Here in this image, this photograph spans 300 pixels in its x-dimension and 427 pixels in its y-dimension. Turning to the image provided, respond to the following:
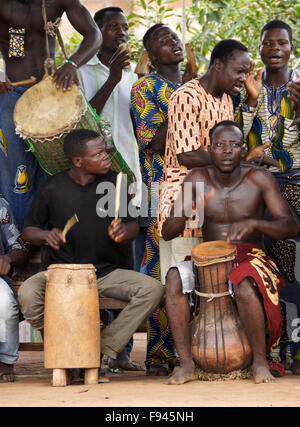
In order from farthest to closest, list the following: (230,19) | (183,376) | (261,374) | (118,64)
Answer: (230,19)
(118,64)
(183,376)
(261,374)

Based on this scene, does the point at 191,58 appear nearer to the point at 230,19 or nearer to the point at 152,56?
the point at 152,56

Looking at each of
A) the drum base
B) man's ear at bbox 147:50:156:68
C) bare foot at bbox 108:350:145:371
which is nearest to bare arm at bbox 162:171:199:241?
the drum base

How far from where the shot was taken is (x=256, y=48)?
10117 mm

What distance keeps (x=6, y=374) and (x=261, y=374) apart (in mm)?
1675

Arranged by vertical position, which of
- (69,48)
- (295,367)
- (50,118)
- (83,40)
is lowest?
(295,367)

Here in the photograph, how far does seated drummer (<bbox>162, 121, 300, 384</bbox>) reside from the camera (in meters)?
5.06

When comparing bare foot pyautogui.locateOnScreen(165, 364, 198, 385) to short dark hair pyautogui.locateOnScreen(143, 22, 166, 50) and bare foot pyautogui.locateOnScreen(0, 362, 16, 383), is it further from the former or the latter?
short dark hair pyautogui.locateOnScreen(143, 22, 166, 50)

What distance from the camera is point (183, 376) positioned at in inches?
199

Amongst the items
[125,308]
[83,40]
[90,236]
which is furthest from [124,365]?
[83,40]

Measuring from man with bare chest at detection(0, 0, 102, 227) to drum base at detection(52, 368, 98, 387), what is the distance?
4.73ft
